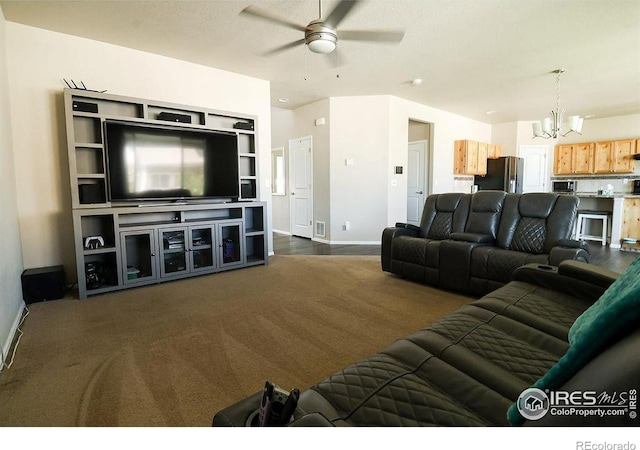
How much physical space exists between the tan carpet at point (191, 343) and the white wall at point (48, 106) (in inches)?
30.3

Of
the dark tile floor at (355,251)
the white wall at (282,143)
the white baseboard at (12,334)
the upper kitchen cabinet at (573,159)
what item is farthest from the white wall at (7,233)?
the upper kitchen cabinet at (573,159)

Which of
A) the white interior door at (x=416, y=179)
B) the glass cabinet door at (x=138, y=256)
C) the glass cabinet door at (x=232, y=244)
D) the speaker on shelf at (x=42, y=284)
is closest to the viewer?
the speaker on shelf at (x=42, y=284)

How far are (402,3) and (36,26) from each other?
3.52 meters

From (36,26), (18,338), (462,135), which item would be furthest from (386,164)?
(18,338)

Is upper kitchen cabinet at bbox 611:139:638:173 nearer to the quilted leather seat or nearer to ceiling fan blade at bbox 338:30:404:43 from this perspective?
the quilted leather seat

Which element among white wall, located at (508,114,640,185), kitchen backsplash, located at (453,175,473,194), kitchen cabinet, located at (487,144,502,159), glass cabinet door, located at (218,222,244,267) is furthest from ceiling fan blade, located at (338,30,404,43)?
white wall, located at (508,114,640,185)

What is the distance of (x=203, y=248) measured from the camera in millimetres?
4012

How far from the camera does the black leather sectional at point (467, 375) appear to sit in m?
0.57

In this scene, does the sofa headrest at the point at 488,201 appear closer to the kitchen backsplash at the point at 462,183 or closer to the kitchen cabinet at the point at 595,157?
the kitchen backsplash at the point at 462,183

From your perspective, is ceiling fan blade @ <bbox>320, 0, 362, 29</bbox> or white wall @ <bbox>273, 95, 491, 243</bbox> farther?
white wall @ <bbox>273, 95, 491, 243</bbox>

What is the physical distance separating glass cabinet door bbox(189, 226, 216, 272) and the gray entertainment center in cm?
1

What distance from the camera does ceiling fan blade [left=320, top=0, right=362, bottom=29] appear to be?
229 centimetres
